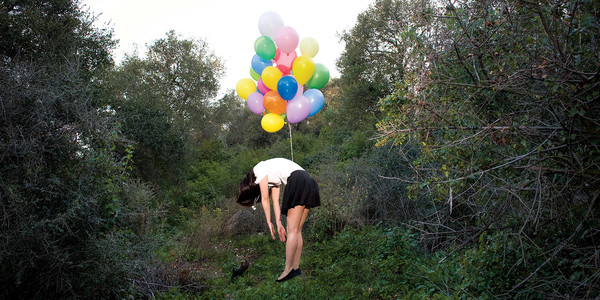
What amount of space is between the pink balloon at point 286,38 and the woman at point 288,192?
244cm

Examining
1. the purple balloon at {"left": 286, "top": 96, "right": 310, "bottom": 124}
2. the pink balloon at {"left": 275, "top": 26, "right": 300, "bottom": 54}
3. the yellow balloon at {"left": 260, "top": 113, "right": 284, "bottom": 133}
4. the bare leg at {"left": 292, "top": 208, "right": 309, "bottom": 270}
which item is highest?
the pink balloon at {"left": 275, "top": 26, "right": 300, "bottom": 54}

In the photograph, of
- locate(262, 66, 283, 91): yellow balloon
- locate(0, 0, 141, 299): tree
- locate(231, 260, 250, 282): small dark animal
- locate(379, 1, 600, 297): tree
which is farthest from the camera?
locate(262, 66, 283, 91): yellow balloon

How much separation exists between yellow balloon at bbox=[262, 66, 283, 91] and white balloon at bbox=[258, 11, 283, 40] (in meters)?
0.72

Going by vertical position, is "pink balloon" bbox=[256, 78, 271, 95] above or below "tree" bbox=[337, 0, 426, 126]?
below

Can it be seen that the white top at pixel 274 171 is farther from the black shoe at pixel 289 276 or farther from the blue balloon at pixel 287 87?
the blue balloon at pixel 287 87

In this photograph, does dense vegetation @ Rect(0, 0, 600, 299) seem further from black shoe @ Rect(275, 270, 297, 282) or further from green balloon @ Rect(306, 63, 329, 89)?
green balloon @ Rect(306, 63, 329, 89)

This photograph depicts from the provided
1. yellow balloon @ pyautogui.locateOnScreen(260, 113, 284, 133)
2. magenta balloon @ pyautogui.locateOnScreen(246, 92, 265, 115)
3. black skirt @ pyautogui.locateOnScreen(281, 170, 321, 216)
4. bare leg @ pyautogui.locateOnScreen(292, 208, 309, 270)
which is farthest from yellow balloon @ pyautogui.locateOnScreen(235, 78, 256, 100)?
bare leg @ pyautogui.locateOnScreen(292, 208, 309, 270)

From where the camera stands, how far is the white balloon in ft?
19.8

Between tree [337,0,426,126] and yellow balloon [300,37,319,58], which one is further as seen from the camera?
tree [337,0,426,126]

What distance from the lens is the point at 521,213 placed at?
244 cm

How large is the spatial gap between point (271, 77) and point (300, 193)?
2365mm

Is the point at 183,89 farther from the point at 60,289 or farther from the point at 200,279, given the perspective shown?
the point at 60,289

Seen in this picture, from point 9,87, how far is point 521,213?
414 centimetres

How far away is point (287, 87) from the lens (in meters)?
5.61
